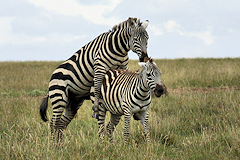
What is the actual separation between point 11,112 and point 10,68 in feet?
42.7

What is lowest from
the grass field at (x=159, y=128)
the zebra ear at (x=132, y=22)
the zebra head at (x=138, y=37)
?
the grass field at (x=159, y=128)

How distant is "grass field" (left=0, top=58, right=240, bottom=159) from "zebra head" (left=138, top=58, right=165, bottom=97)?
98cm

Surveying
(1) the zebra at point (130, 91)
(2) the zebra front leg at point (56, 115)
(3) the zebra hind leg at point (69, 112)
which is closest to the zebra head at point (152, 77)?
(1) the zebra at point (130, 91)

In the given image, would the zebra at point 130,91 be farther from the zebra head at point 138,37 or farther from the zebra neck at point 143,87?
the zebra head at point 138,37

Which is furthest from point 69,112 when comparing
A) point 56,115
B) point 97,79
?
point 97,79

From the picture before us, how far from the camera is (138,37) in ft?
13.2

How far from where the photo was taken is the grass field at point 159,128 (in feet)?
12.9

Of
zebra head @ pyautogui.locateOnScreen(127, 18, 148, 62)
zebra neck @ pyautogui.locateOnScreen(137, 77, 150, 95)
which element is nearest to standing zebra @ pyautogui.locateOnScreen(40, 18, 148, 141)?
zebra head @ pyautogui.locateOnScreen(127, 18, 148, 62)

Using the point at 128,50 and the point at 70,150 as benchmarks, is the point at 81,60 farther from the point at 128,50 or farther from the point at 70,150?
the point at 70,150

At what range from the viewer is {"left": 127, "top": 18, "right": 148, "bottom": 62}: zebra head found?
156 inches

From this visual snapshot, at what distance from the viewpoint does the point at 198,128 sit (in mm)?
6109

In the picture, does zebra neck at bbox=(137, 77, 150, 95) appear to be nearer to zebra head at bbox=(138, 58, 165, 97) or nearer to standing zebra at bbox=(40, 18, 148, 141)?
zebra head at bbox=(138, 58, 165, 97)

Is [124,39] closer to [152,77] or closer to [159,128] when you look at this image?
[152,77]

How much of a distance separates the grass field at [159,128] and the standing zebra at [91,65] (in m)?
0.65
